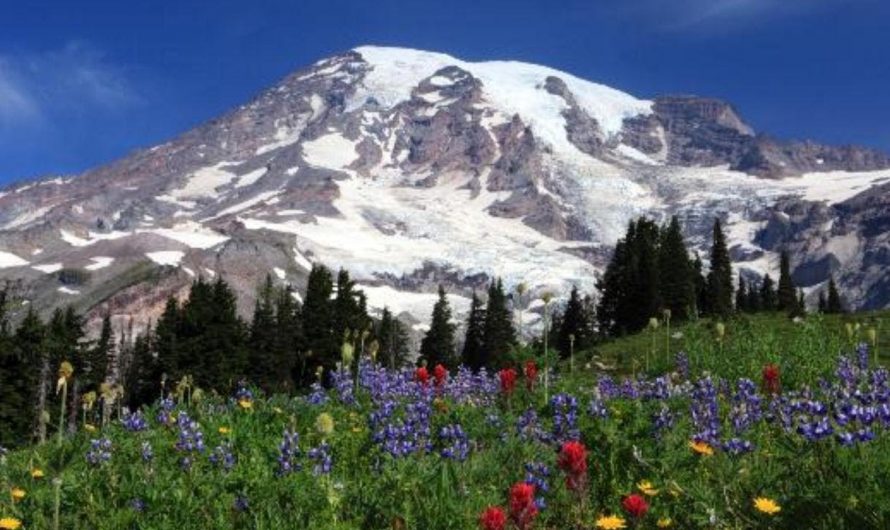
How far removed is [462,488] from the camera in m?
7.46

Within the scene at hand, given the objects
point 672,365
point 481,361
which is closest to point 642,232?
point 481,361

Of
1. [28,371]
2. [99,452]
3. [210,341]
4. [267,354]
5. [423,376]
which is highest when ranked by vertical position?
[423,376]

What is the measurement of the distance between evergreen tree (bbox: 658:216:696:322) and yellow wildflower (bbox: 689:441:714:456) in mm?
65174

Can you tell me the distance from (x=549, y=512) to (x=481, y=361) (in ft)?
288

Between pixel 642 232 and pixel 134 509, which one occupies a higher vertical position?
pixel 642 232

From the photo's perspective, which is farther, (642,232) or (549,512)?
(642,232)

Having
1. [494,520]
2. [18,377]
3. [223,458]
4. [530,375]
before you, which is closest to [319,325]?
[18,377]

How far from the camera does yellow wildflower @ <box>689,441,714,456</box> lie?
301 inches

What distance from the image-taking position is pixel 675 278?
76625 mm

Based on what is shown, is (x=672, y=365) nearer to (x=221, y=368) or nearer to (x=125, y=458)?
(x=125, y=458)

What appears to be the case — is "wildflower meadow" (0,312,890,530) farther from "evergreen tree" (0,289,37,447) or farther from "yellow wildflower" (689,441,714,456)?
"evergreen tree" (0,289,37,447)

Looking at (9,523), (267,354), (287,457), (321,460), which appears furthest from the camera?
(267,354)

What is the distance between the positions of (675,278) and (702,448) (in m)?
71.1

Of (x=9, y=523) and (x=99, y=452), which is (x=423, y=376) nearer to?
(x=99, y=452)
